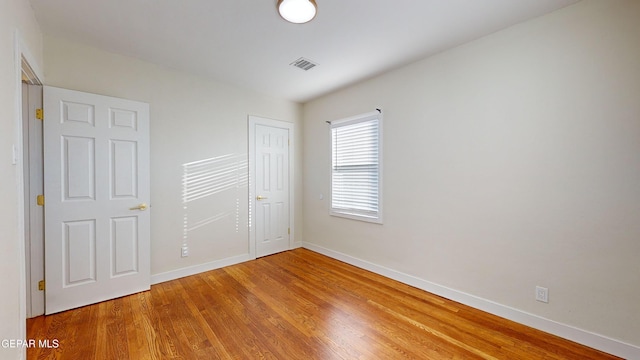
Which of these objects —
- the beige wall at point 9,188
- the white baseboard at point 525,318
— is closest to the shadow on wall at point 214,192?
the beige wall at point 9,188

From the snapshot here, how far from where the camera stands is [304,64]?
2990 millimetres

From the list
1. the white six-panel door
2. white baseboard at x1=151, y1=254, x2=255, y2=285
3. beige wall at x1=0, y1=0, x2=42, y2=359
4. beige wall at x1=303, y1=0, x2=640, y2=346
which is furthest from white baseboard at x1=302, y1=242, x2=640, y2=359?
beige wall at x1=0, y1=0, x2=42, y2=359

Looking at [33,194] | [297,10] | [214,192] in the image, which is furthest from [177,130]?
[297,10]

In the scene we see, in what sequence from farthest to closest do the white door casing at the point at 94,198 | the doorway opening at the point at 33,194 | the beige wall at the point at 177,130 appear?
the beige wall at the point at 177,130, the white door casing at the point at 94,198, the doorway opening at the point at 33,194

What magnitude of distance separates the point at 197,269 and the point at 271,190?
4.98 feet

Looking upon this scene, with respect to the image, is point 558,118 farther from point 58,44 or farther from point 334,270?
point 58,44

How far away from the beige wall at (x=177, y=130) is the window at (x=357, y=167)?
1.34 meters

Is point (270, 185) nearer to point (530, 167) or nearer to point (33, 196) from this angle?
point (33, 196)

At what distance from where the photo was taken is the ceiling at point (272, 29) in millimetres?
1985

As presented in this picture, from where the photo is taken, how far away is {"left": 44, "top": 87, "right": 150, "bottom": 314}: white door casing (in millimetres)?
2348

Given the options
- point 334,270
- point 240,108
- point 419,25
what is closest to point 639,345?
point 334,270

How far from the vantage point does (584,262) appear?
1.94m

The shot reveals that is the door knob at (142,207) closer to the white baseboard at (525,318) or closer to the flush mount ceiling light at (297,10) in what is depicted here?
the flush mount ceiling light at (297,10)

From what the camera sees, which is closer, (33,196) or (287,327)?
(287,327)
